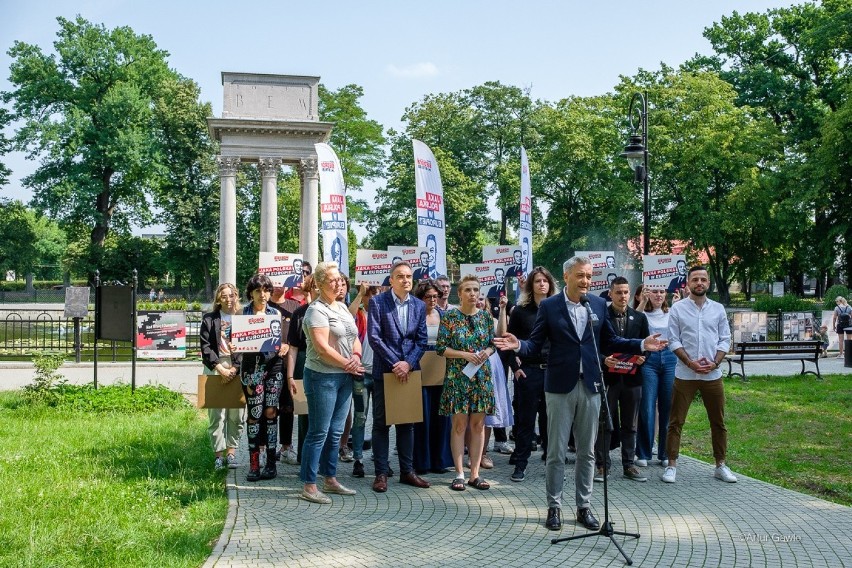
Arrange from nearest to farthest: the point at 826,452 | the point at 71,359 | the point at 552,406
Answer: the point at 552,406 < the point at 826,452 < the point at 71,359

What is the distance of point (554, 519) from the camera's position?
20.0ft

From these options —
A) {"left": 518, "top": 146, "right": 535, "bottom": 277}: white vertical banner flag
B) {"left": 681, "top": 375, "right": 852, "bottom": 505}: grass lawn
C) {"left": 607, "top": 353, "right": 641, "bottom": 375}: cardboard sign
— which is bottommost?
{"left": 681, "top": 375, "right": 852, "bottom": 505}: grass lawn

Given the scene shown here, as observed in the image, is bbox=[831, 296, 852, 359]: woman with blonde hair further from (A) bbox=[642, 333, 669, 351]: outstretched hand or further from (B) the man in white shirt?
(A) bbox=[642, 333, 669, 351]: outstretched hand

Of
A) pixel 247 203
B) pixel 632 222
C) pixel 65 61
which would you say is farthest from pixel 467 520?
pixel 65 61

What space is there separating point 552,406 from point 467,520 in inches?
47.2

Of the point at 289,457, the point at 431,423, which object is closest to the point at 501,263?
the point at 431,423

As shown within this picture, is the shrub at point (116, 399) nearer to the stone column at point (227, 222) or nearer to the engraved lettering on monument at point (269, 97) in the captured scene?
the stone column at point (227, 222)

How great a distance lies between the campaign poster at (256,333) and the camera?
293 inches

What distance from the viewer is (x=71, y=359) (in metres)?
17.7

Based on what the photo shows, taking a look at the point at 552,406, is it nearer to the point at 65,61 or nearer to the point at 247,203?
the point at 247,203

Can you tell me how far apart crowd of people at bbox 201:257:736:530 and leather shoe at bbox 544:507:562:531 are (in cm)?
4

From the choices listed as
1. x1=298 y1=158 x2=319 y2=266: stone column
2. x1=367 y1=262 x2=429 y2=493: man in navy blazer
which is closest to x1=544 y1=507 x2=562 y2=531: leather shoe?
x1=367 y1=262 x2=429 y2=493: man in navy blazer

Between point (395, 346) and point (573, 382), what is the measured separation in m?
1.96

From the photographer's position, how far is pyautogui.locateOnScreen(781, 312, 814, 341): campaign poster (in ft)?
80.8
